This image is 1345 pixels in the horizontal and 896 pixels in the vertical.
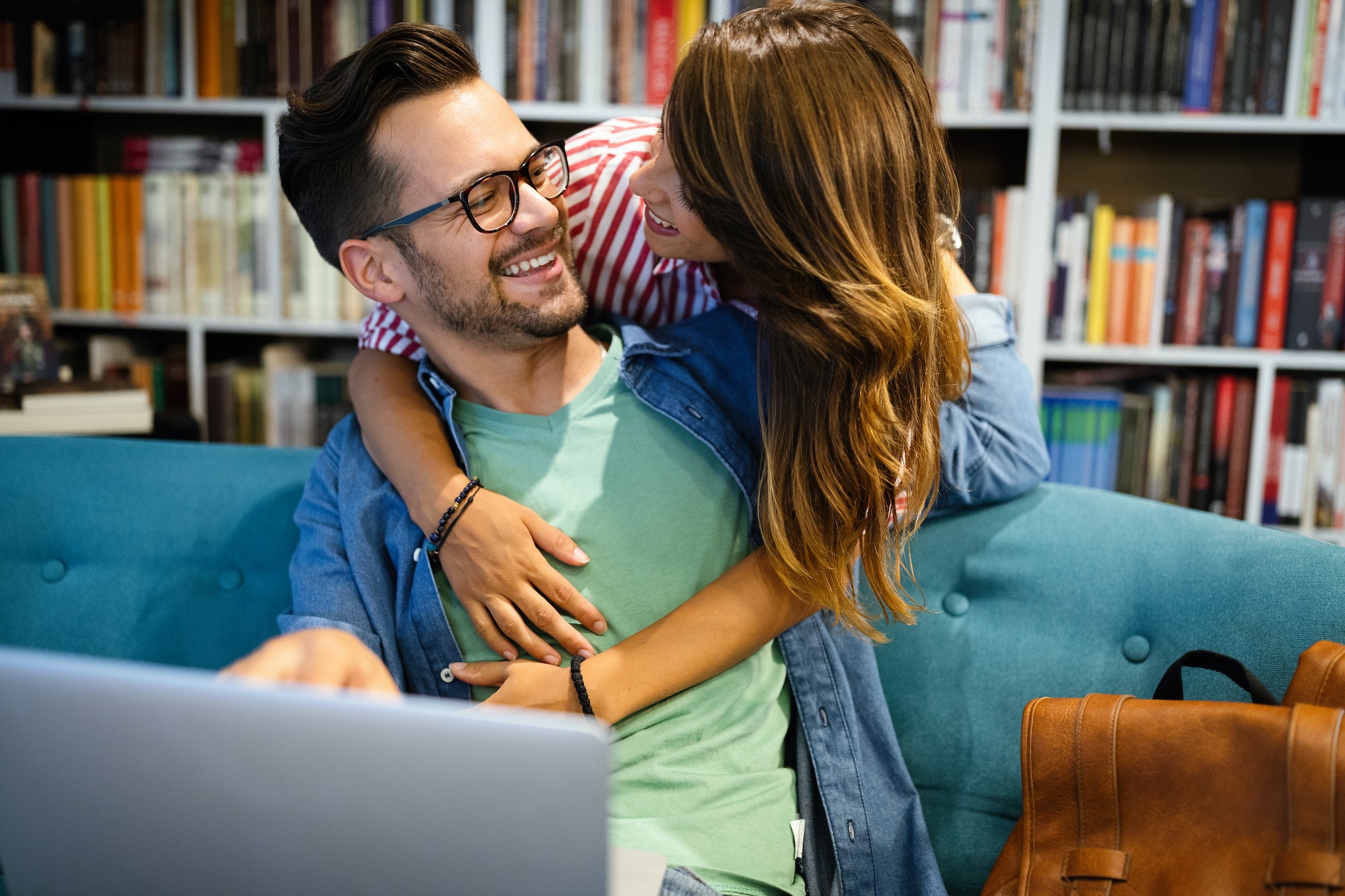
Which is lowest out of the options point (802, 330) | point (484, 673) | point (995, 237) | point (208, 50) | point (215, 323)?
point (484, 673)

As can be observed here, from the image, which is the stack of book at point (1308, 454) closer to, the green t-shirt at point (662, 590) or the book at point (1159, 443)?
the book at point (1159, 443)

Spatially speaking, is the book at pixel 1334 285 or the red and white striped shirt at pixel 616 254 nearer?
the red and white striped shirt at pixel 616 254

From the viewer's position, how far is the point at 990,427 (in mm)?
1175

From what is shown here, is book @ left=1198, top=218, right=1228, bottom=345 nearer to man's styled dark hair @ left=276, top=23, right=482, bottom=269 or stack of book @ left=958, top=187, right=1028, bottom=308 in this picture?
stack of book @ left=958, top=187, right=1028, bottom=308

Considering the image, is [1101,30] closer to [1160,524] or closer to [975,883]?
[1160,524]

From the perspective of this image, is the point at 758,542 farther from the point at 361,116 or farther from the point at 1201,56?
the point at 1201,56

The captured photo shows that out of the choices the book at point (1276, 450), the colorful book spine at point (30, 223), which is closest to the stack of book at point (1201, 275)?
the book at point (1276, 450)

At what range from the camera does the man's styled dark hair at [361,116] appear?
1.13 m

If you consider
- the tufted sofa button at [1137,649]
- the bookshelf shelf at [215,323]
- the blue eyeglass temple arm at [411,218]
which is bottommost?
the tufted sofa button at [1137,649]

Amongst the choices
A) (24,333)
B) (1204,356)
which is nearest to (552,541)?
(24,333)

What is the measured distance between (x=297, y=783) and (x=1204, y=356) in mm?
2075

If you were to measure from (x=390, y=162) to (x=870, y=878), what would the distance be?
3.23ft

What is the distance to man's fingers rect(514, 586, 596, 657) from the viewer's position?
105 cm

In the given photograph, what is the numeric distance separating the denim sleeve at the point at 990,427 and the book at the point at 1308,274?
1.19 metres
